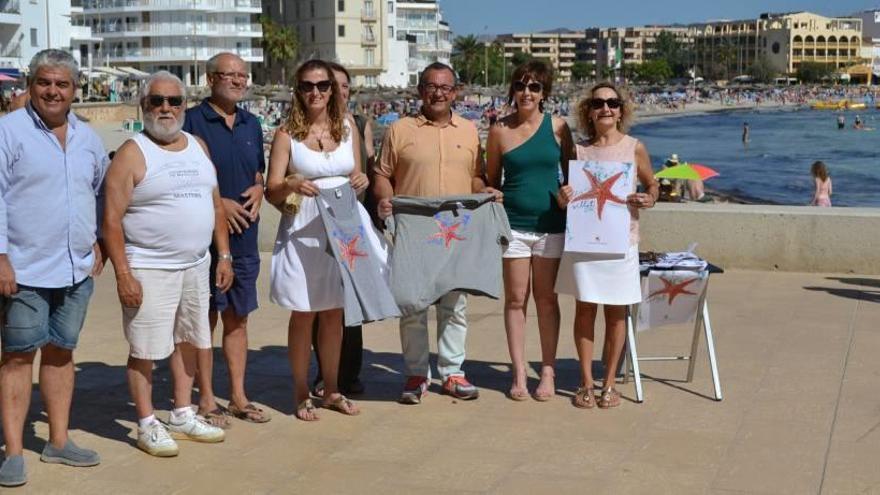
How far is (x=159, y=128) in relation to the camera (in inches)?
208

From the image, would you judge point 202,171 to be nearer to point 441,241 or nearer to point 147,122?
point 147,122

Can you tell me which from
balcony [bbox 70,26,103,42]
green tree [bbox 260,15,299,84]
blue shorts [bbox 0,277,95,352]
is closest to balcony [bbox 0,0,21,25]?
balcony [bbox 70,26,103,42]

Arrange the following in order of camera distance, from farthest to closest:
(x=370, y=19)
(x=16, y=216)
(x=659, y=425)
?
(x=370, y=19), (x=659, y=425), (x=16, y=216)

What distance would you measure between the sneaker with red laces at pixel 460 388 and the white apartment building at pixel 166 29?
87.1 meters

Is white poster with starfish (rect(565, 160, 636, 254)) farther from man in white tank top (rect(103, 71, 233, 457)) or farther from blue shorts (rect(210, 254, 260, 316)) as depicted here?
man in white tank top (rect(103, 71, 233, 457))

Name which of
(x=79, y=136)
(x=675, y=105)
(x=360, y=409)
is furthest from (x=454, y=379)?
(x=675, y=105)

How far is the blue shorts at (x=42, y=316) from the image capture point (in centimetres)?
498

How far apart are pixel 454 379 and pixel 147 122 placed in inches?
87.9

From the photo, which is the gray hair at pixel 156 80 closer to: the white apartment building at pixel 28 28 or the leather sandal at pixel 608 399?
the leather sandal at pixel 608 399

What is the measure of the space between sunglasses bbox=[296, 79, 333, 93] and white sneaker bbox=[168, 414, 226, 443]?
5.51 feet

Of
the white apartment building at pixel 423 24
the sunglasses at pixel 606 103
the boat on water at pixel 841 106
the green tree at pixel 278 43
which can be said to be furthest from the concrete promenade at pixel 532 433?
the boat on water at pixel 841 106

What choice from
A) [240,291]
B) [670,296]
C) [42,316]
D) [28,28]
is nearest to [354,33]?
[28,28]

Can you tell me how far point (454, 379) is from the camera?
6.55 meters

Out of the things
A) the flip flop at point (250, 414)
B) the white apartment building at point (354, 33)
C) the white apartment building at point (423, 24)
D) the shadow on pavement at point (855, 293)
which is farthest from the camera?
the white apartment building at point (423, 24)
